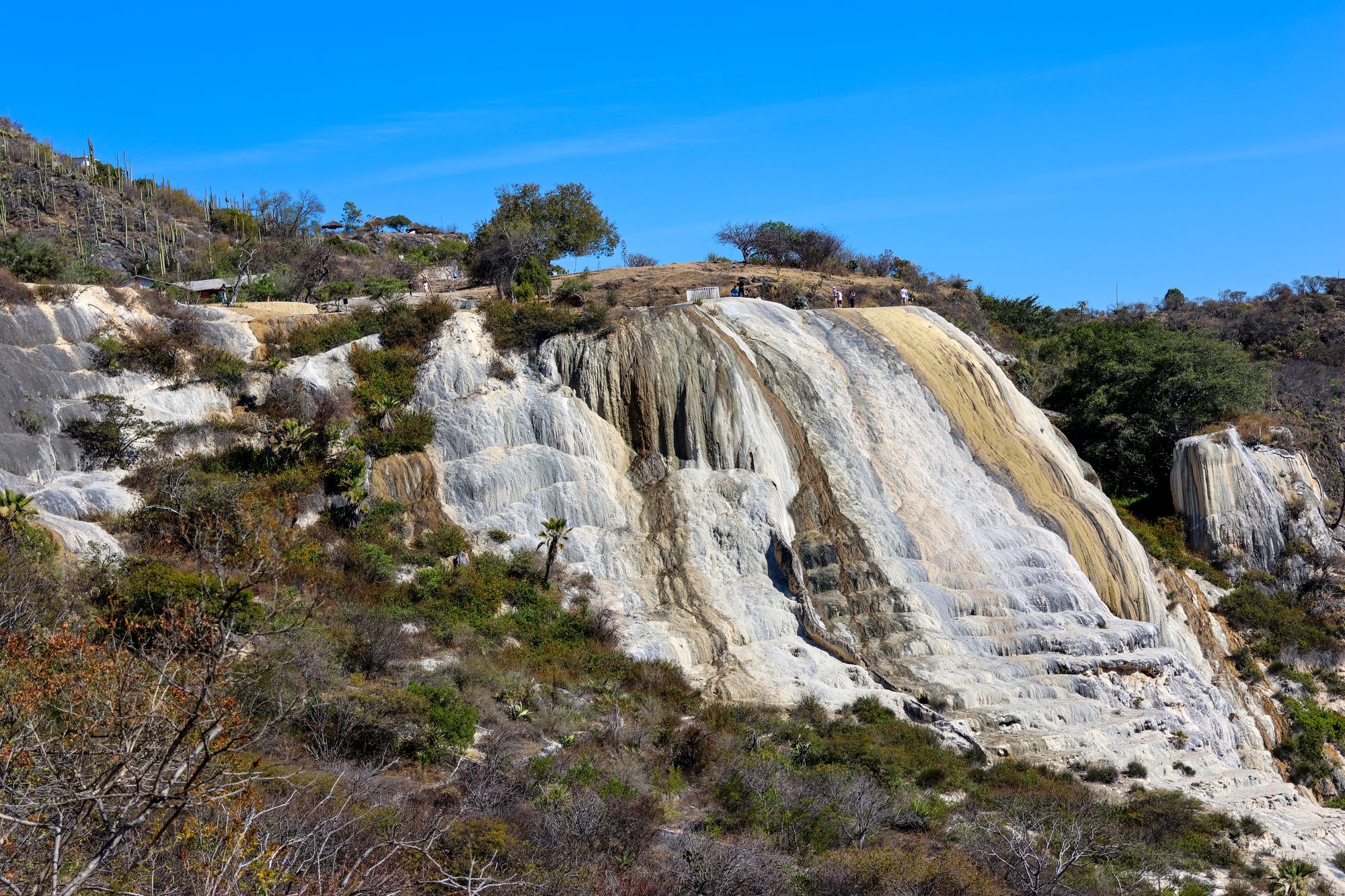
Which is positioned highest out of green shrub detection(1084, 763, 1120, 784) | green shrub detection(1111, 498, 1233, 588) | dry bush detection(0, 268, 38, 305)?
dry bush detection(0, 268, 38, 305)

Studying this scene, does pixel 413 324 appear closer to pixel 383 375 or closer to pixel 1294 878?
pixel 383 375

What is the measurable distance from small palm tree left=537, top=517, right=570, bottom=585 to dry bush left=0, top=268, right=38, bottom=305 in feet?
50.9

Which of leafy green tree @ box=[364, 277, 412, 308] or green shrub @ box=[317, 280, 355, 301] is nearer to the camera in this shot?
leafy green tree @ box=[364, 277, 412, 308]

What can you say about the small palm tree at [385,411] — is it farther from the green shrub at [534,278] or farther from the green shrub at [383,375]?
the green shrub at [534,278]

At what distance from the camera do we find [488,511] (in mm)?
26719

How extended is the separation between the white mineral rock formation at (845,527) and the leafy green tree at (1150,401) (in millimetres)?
5917

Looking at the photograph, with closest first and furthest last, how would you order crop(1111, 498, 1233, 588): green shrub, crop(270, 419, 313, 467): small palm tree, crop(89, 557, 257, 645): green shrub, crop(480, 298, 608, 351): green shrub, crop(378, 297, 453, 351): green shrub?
crop(89, 557, 257, 645): green shrub < crop(270, 419, 313, 467): small palm tree < crop(480, 298, 608, 351): green shrub < crop(378, 297, 453, 351): green shrub < crop(1111, 498, 1233, 588): green shrub

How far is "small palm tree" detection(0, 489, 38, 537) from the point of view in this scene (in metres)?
19.1

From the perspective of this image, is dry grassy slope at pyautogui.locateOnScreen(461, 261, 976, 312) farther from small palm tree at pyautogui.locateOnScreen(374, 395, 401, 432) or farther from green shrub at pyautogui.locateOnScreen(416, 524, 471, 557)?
green shrub at pyautogui.locateOnScreen(416, 524, 471, 557)

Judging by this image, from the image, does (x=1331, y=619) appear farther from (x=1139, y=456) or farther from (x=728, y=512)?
(x=728, y=512)

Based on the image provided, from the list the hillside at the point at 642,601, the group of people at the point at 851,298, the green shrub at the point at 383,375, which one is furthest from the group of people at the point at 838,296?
the green shrub at the point at 383,375

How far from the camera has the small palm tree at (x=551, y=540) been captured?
24.8m

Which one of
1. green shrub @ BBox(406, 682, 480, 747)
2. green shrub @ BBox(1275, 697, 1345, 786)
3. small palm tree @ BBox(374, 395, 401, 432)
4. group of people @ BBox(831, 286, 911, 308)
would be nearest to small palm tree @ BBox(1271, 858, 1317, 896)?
green shrub @ BBox(1275, 697, 1345, 786)

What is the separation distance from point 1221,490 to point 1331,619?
5.07 meters
